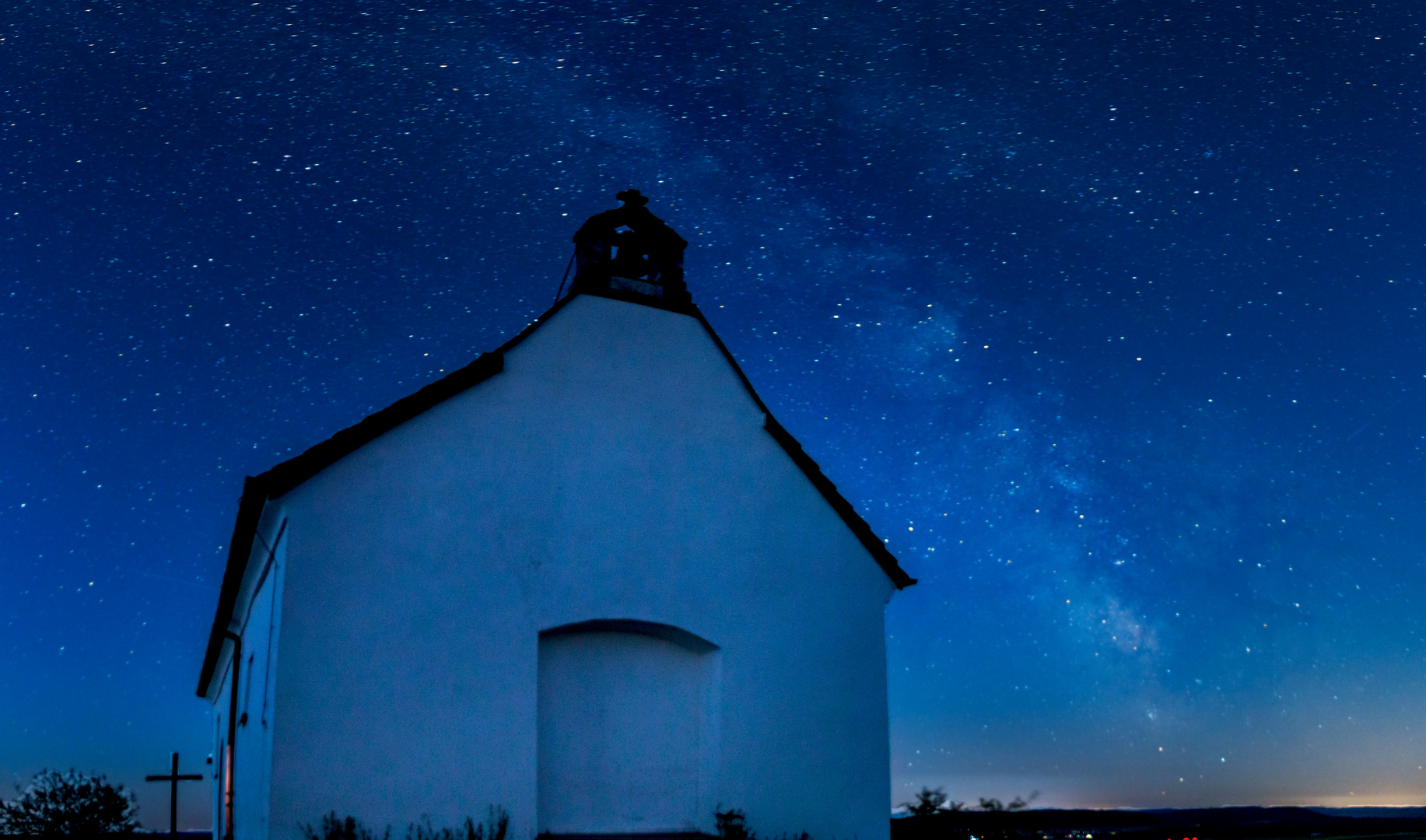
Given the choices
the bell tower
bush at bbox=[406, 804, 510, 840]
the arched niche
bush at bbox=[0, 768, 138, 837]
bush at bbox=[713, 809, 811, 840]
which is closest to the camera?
bush at bbox=[406, 804, 510, 840]

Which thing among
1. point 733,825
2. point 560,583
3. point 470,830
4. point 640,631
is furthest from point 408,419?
point 733,825

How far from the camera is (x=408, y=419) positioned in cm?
1093

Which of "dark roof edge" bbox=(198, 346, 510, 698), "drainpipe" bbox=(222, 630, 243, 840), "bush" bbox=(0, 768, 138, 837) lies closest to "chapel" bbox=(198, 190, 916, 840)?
"dark roof edge" bbox=(198, 346, 510, 698)

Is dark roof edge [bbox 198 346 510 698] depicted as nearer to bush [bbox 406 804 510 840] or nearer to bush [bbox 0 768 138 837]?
bush [bbox 406 804 510 840]

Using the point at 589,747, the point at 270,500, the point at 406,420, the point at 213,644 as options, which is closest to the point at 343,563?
the point at 270,500

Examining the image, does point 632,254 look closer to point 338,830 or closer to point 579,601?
point 579,601

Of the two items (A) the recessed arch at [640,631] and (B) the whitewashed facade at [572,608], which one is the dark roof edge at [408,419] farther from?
(A) the recessed arch at [640,631]

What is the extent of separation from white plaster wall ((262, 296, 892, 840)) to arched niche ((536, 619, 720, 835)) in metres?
0.32

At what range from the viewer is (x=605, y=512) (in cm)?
1170

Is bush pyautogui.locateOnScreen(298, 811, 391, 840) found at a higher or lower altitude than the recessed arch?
lower

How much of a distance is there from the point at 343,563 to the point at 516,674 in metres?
2.13

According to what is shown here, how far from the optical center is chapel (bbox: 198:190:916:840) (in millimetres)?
9984

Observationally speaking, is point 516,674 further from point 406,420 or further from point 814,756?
point 814,756

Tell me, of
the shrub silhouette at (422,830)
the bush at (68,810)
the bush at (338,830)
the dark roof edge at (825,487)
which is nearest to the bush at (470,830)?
the shrub silhouette at (422,830)
